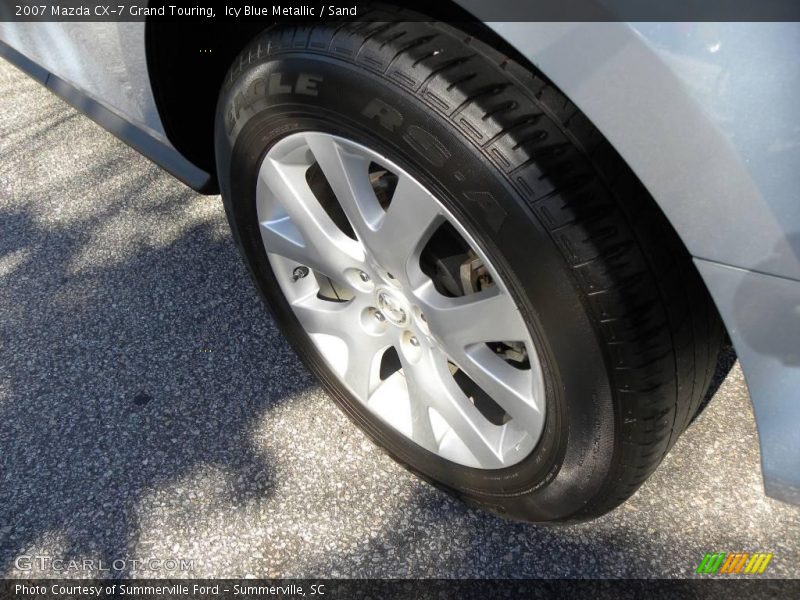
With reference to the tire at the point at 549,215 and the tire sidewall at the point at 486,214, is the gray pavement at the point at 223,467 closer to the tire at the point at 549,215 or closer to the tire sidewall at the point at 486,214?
the tire sidewall at the point at 486,214

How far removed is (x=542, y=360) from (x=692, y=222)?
0.36m

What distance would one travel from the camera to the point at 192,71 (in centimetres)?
172

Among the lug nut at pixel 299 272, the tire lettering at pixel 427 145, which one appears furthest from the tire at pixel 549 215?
the lug nut at pixel 299 272

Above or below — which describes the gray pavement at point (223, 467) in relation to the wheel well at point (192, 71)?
below

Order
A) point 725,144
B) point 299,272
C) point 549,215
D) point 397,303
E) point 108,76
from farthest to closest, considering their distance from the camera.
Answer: point 108,76, point 299,272, point 397,303, point 549,215, point 725,144

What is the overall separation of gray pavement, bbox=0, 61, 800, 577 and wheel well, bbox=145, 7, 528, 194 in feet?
1.69

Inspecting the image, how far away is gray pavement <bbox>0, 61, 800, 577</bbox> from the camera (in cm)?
153

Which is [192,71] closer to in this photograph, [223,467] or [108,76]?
[108,76]

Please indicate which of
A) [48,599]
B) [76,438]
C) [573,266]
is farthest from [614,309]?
[76,438]

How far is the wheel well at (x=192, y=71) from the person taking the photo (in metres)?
1.59

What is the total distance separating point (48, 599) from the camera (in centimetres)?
151

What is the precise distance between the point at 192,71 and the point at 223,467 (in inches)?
38.9

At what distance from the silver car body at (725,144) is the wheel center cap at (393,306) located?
0.64 metres

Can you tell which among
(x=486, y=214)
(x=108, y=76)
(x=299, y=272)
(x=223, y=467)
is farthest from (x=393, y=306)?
(x=108, y=76)
